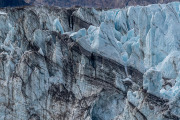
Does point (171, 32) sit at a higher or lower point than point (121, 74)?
higher

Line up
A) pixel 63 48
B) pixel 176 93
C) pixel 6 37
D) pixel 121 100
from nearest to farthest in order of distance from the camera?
pixel 176 93, pixel 121 100, pixel 63 48, pixel 6 37

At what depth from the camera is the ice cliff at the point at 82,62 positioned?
24.7 m

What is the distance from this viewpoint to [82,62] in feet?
83.0

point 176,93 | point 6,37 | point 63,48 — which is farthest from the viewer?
point 6,37

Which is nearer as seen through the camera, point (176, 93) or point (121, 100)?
point (176, 93)

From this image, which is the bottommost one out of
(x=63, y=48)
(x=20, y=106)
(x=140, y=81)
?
(x=20, y=106)

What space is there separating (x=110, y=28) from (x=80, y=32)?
2.29 metres

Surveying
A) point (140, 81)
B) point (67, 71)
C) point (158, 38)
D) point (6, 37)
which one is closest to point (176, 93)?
point (140, 81)

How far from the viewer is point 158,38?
27.0m

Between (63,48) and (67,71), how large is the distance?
173 centimetres

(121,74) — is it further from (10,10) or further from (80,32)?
(10,10)

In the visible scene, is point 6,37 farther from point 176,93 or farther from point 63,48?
point 176,93

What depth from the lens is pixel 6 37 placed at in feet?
94.1

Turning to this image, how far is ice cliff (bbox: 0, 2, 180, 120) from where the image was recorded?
24703mm
